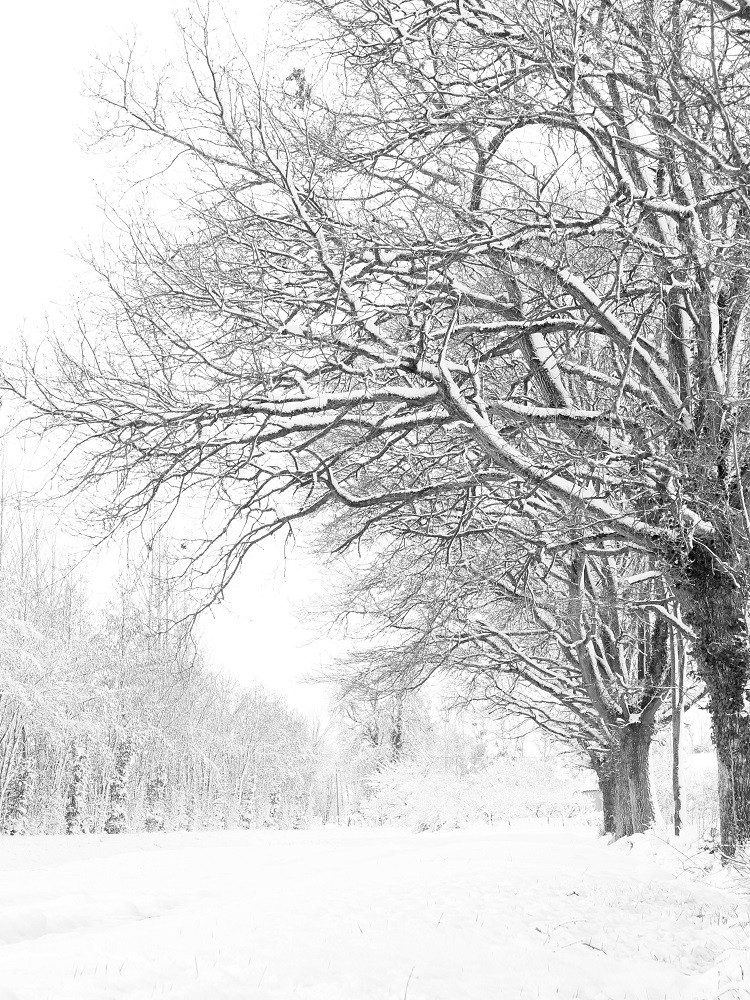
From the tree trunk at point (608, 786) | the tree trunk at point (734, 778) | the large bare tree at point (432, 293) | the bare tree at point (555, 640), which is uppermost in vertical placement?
the large bare tree at point (432, 293)

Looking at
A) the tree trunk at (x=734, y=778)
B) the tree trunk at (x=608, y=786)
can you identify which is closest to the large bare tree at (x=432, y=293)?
the tree trunk at (x=734, y=778)

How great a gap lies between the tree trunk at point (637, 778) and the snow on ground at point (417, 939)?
2.60 m

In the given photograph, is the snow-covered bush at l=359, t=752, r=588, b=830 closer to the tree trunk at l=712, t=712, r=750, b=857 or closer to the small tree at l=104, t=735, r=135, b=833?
Answer: the small tree at l=104, t=735, r=135, b=833

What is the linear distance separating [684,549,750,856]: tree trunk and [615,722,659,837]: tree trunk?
4668mm

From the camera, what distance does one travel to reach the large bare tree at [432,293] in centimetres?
581

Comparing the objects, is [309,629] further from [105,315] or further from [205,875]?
[105,315]

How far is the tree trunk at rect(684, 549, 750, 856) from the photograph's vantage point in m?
6.54

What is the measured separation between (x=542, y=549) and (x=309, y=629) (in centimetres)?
751

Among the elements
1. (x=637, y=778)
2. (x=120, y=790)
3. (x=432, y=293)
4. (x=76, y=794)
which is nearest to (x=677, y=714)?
(x=637, y=778)

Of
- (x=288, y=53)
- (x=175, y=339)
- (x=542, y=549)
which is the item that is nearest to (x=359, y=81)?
(x=288, y=53)

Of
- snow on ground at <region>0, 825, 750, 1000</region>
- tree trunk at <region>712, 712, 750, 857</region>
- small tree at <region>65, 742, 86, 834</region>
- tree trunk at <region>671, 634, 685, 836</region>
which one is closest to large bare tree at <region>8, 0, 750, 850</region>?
tree trunk at <region>712, 712, 750, 857</region>

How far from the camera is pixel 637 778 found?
11367 mm

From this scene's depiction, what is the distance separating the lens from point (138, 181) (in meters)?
7.00

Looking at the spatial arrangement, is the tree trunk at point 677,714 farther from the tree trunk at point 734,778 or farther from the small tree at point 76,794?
the small tree at point 76,794
